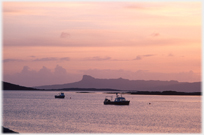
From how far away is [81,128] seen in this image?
51.1 m

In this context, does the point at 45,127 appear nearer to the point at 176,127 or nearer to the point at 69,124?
the point at 69,124

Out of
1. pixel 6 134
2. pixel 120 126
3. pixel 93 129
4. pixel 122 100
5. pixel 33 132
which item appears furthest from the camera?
pixel 122 100

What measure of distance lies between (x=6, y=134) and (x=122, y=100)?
222 feet

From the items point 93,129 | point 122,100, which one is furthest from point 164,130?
point 122,100

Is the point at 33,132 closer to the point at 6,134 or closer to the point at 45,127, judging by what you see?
the point at 45,127

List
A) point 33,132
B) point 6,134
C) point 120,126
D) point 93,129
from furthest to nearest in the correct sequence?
point 120,126 → point 93,129 → point 33,132 → point 6,134

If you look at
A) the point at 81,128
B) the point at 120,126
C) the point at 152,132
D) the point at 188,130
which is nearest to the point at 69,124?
the point at 81,128

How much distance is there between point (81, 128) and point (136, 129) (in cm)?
869

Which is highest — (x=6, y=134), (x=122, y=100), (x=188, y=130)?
(x=122, y=100)

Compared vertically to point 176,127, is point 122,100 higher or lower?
higher

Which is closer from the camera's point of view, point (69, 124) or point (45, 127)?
point (45, 127)

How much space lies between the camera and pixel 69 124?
5600 centimetres

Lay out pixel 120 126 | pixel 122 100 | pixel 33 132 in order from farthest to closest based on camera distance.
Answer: pixel 122 100
pixel 120 126
pixel 33 132

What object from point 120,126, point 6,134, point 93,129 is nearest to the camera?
point 6,134
